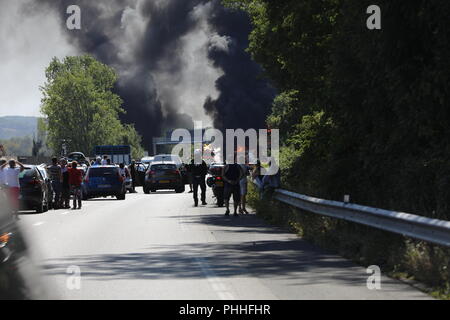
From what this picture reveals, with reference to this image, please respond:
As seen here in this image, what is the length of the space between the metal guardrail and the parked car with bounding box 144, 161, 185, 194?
97.7ft

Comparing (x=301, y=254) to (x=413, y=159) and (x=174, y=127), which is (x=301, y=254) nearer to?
(x=413, y=159)

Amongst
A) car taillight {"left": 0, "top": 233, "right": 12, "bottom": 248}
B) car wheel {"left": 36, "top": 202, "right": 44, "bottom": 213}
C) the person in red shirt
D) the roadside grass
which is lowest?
car wheel {"left": 36, "top": 202, "right": 44, "bottom": 213}

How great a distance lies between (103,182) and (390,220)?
2929 cm

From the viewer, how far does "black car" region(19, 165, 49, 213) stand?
29.8 metres

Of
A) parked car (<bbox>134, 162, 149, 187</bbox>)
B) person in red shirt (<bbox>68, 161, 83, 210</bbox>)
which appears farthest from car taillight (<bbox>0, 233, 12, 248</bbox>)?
parked car (<bbox>134, 162, 149, 187</bbox>)

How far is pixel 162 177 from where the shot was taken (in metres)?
50.3

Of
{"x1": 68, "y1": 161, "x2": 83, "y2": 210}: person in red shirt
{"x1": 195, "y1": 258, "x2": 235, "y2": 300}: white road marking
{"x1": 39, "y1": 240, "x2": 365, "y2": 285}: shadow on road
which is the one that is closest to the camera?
{"x1": 195, "y1": 258, "x2": 235, "y2": 300}: white road marking

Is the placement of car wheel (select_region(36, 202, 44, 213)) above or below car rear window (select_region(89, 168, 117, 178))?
below

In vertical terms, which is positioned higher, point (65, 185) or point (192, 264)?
point (65, 185)

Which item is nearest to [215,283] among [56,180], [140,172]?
[56,180]

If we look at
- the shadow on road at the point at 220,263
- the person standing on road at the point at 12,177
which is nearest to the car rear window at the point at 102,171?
the person standing on road at the point at 12,177

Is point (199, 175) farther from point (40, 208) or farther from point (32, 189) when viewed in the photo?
point (32, 189)

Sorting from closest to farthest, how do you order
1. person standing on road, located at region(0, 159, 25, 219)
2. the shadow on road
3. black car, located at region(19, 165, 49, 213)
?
the shadow on road → person standing on road, located at region(0, 159, 25, 219) → black car, located at region(19, 165, 49, 213)

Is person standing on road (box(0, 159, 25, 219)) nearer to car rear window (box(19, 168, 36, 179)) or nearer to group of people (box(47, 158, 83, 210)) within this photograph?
car rear window (box(19, 168, 36, 179))
